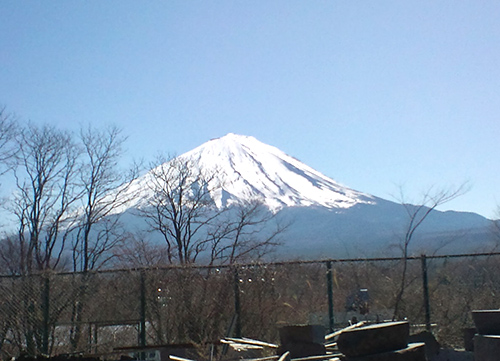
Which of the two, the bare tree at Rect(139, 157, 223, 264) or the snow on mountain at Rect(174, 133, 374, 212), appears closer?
the bare tree at Rect(139, 157, 223, 264)

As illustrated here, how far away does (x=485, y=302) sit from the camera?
12250mm

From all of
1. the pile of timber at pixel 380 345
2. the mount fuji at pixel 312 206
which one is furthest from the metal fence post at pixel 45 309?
the mount fuji at pixel 312 206

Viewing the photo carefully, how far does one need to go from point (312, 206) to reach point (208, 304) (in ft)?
390

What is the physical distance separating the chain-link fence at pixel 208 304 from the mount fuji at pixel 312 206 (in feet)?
171

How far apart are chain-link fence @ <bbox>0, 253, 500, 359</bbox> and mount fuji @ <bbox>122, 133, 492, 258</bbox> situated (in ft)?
171

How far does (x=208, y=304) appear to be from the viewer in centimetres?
1218

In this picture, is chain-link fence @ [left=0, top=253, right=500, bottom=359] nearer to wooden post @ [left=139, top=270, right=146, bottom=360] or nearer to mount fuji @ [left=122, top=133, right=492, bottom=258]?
wooden post @ [left=139, top=270, right=146, bottom=360]

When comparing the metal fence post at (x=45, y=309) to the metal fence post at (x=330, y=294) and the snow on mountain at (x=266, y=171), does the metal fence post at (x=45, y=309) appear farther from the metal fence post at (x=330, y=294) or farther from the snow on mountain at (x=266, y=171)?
the snow on mountain at (x=266, y=171)

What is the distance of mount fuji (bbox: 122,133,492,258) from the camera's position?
83.9 metres

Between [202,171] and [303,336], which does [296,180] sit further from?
[303,336]

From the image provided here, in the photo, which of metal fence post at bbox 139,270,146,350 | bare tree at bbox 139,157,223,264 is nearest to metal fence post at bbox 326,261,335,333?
metal fence post at bbox 139,270,146,350

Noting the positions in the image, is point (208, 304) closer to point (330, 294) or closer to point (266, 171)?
point (330, 294)

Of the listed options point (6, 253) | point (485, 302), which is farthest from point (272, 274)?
point (6, 253)

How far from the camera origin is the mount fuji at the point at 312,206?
83.9 m
